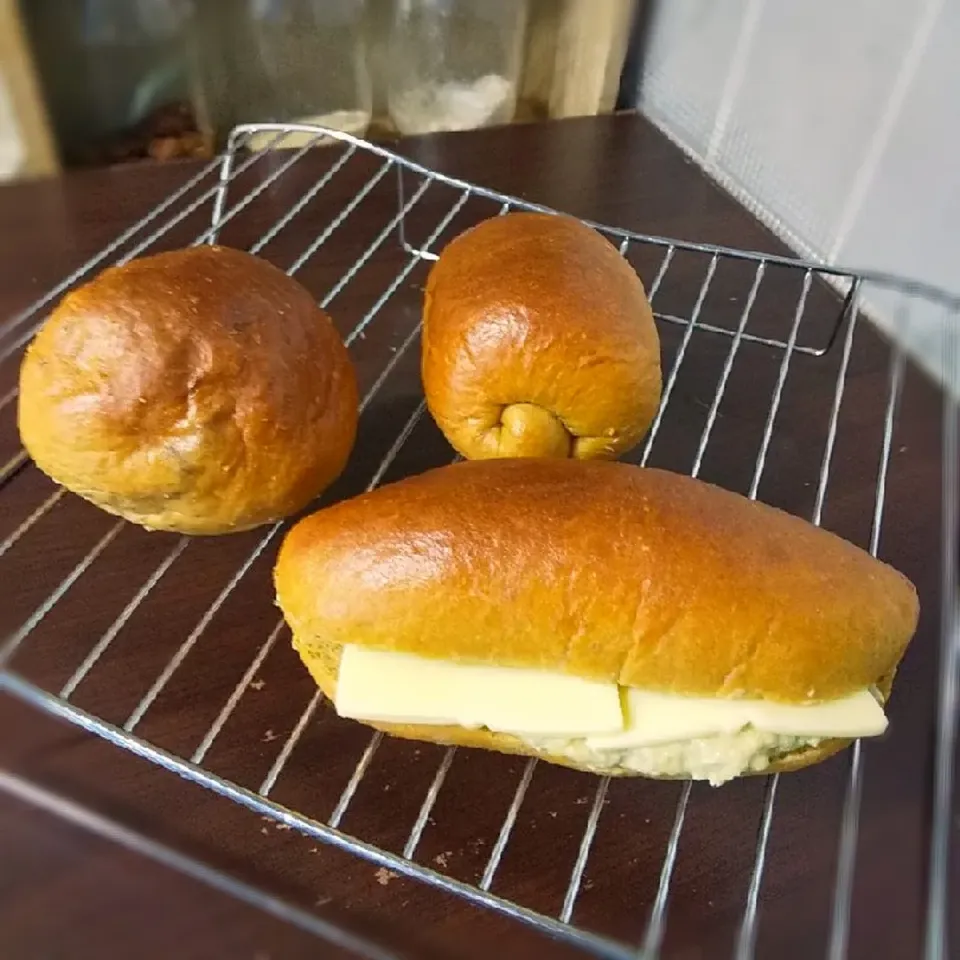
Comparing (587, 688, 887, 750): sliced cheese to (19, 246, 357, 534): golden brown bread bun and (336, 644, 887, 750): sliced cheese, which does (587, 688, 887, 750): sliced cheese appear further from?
(19, 246, 357, 534): golden brown bread bun

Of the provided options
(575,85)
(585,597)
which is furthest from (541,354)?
(575,85)

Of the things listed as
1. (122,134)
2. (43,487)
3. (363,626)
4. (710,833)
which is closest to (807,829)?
(710,833)

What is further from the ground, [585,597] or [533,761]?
[585,597]

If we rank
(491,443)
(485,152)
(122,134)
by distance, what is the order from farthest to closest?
(122,134)
(485,152)
(491,443)

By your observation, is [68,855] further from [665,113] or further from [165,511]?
[665,113]

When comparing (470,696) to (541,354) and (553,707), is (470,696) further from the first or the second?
(541,354)

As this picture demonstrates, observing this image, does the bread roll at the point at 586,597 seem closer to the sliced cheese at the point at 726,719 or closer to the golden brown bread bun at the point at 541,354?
the sliced cheese at the point at 726,719
